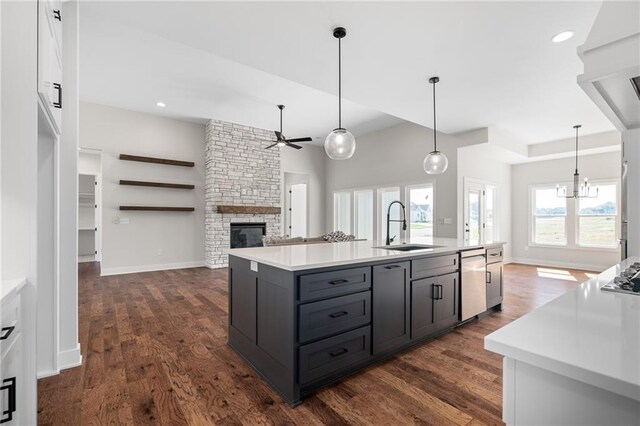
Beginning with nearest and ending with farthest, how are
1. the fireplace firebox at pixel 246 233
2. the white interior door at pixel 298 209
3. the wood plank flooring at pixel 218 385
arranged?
the wood plank flooring at pixel 218 385 → the fireplace firebox at pixel 246 233 → the white interior door at pixel 298 209

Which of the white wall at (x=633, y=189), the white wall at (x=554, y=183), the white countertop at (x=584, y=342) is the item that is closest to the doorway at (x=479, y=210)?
the white wall at (x=554, y=183)

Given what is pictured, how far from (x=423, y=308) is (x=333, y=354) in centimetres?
105

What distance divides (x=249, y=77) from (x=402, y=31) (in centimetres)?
257

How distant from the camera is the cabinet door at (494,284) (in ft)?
11.5

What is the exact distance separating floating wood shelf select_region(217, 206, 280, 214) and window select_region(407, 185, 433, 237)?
3207mm

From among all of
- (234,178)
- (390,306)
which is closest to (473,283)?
(390,306)

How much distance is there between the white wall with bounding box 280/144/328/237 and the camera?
8445 millimetres

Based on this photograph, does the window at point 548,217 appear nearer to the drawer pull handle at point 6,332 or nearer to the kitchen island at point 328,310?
the kitchen island at point 328,310

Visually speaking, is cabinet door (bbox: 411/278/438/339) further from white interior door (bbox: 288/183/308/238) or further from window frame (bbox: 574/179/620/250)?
white interior door (bbox: 288/183/308/238)

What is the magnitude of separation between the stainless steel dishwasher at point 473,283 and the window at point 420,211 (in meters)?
3.24

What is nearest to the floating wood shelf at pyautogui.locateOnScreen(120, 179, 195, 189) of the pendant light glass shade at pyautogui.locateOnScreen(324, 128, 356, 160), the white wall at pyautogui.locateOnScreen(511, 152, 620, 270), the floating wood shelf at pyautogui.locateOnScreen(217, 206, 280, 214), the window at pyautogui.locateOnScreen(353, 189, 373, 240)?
the floating wood shelf at pyautogui.locateOnScreen(217, 206, 280, 214)

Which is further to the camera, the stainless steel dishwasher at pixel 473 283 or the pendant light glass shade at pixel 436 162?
the pendant light glass shade at pixel 436 162

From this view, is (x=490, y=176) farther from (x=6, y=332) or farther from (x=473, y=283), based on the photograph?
(x=6, y=332)

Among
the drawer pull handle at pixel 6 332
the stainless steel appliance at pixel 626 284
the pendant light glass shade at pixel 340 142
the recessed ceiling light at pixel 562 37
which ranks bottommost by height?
the drawer pull handle at pixel 6 332
